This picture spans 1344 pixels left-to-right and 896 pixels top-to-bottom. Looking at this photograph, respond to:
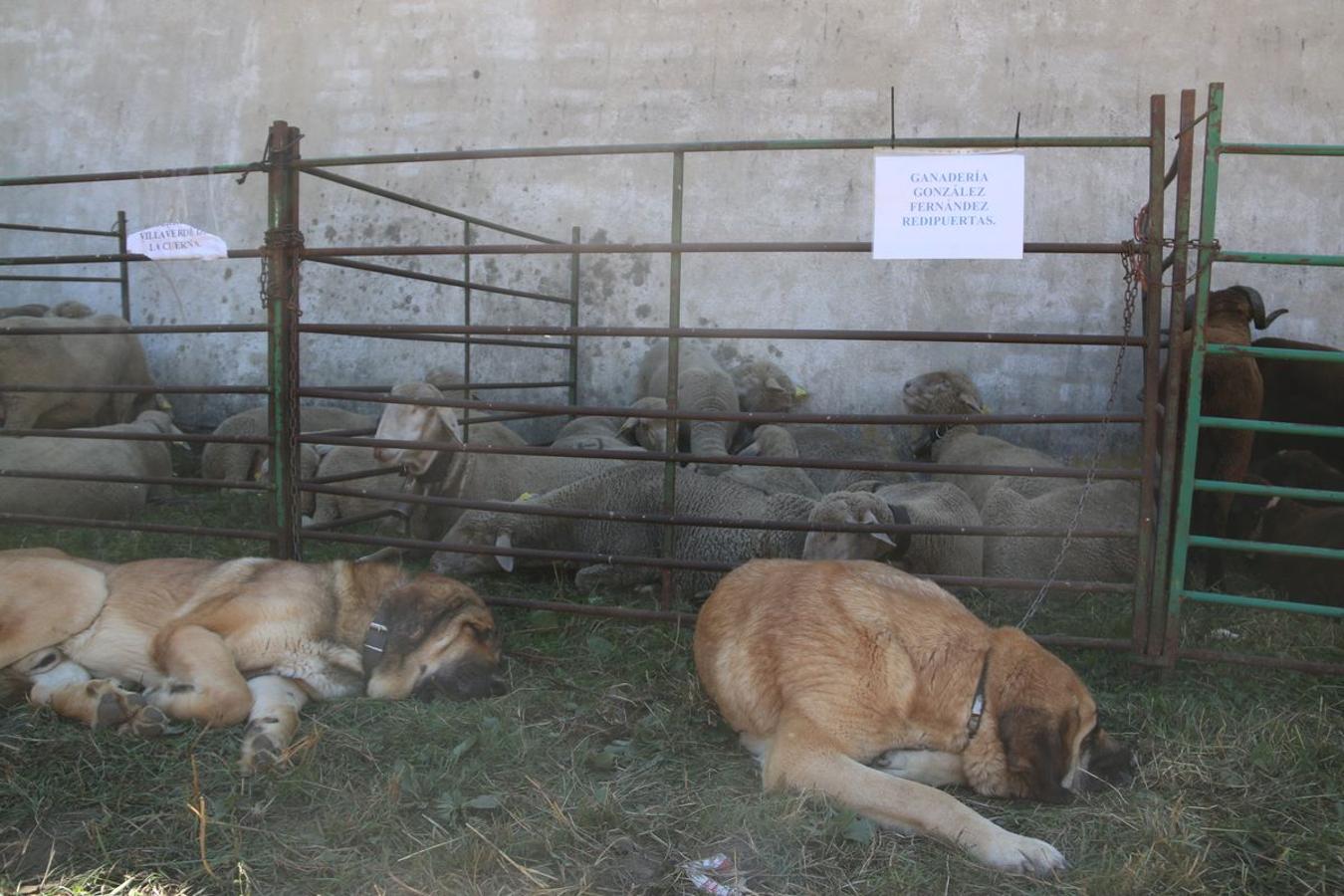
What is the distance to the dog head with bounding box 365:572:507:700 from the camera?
410 centimetres

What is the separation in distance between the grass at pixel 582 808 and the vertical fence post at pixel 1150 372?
362 millimetres

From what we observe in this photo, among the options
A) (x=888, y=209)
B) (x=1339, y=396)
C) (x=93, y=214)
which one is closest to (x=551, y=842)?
(x=888, y=209)

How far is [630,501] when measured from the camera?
652 cm

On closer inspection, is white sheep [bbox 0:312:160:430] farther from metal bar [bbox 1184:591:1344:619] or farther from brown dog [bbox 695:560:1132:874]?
metal bar [bbox 1184:591:1344:619]

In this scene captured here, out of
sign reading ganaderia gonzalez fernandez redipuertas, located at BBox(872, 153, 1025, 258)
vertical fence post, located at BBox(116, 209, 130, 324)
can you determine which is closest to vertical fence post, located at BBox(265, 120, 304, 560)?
sign reading ganaderia gonzalez fernandez redipuertas, located at BBox(872, 153, 1025, 258)

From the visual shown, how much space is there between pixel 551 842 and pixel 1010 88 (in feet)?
26.2

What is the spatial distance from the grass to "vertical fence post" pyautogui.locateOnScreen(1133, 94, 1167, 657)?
1.19 feet

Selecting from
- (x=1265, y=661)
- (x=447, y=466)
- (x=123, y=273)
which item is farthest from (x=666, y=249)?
(x=123, y=273)

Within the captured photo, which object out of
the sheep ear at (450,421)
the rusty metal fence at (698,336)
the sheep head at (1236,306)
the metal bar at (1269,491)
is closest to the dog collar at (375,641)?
the rusty metal fence at (698,336)

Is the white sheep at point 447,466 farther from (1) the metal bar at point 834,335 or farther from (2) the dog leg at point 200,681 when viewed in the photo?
(2) the dog leg at point 200,681

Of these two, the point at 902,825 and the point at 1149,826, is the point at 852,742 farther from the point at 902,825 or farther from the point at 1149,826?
the point at 1149,826

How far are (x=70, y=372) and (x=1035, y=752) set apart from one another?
927 centimetres

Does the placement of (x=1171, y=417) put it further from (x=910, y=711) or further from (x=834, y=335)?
(x=910, y=711)

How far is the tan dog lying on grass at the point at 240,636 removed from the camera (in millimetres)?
3908
